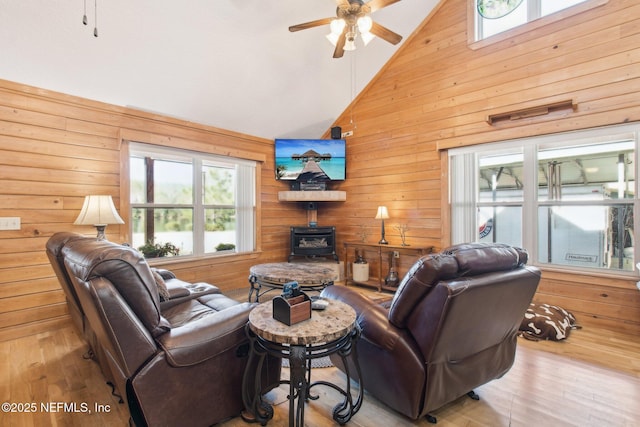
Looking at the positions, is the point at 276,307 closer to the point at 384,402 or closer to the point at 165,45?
the point at 384,402

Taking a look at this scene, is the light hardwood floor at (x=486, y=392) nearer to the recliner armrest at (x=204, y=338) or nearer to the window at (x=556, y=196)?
the recliner armrest at (x=204, y=338)

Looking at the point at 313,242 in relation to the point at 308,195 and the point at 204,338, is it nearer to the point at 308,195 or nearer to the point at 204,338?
the point at 308,195

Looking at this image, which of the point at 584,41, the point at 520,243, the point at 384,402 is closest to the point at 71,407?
the point at 384,402

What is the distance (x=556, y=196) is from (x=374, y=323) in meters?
2.99

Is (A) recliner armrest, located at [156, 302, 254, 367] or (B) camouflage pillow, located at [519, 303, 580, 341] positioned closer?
(A) recliner armrest, located at [156, 302, 254, 367]

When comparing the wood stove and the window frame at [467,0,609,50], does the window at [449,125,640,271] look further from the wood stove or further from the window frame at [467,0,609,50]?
the wood stove

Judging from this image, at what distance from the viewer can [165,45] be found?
Result: 3070 millimetres

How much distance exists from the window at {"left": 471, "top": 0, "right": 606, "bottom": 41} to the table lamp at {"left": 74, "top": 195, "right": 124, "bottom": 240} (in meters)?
4.70

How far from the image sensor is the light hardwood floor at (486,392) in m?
1.72

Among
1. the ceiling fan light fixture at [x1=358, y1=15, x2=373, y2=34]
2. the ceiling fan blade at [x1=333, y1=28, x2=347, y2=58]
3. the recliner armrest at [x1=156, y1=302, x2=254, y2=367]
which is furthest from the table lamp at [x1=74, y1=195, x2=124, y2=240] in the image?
the ceiling fan light fixture at [x1=358, y1=15, x2=373, y2=34]

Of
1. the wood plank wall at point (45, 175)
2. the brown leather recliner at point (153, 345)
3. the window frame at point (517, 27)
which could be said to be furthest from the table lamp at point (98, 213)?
the window frame at point (517, 27)

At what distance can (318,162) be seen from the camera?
16.4 ft

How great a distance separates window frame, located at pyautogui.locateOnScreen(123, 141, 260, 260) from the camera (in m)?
3.65

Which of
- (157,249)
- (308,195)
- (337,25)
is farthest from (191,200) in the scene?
(337,25)
